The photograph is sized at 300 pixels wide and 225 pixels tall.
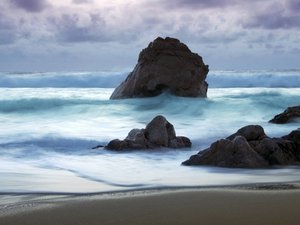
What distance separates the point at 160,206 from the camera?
3812 mm

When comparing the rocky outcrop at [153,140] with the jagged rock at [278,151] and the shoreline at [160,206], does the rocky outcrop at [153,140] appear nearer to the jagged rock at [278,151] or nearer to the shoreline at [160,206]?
the jagged rock at [278,151]

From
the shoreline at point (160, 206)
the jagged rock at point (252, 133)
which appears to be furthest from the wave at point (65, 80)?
the shoreline at point (160, 206)

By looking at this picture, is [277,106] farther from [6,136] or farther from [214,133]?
[6,136]

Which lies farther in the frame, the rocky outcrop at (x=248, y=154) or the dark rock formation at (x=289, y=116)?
the dark rock formation at (x=289, y=116)

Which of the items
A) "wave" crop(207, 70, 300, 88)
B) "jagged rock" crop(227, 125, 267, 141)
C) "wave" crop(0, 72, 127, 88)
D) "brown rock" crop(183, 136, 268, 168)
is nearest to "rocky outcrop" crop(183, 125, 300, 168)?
"brown rock" crop(183, 136, 268, 168)

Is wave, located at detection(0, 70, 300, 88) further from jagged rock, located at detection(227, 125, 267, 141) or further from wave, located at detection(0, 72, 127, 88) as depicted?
jagged rock, located at detection(227, 125, 267, 141)

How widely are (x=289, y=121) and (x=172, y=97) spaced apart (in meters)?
7.41

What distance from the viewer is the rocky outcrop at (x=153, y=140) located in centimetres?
837

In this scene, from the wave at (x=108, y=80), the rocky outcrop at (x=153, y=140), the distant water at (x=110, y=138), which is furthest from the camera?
the wave at (x=108, y=80)

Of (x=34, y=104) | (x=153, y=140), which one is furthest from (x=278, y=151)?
(x=34, y=104)

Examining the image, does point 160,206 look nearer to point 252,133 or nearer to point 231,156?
point 231,156

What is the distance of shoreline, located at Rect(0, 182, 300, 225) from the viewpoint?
11.2 feet

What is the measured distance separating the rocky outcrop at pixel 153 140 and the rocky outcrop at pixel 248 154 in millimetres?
1804

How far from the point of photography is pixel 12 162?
24.2 feet
